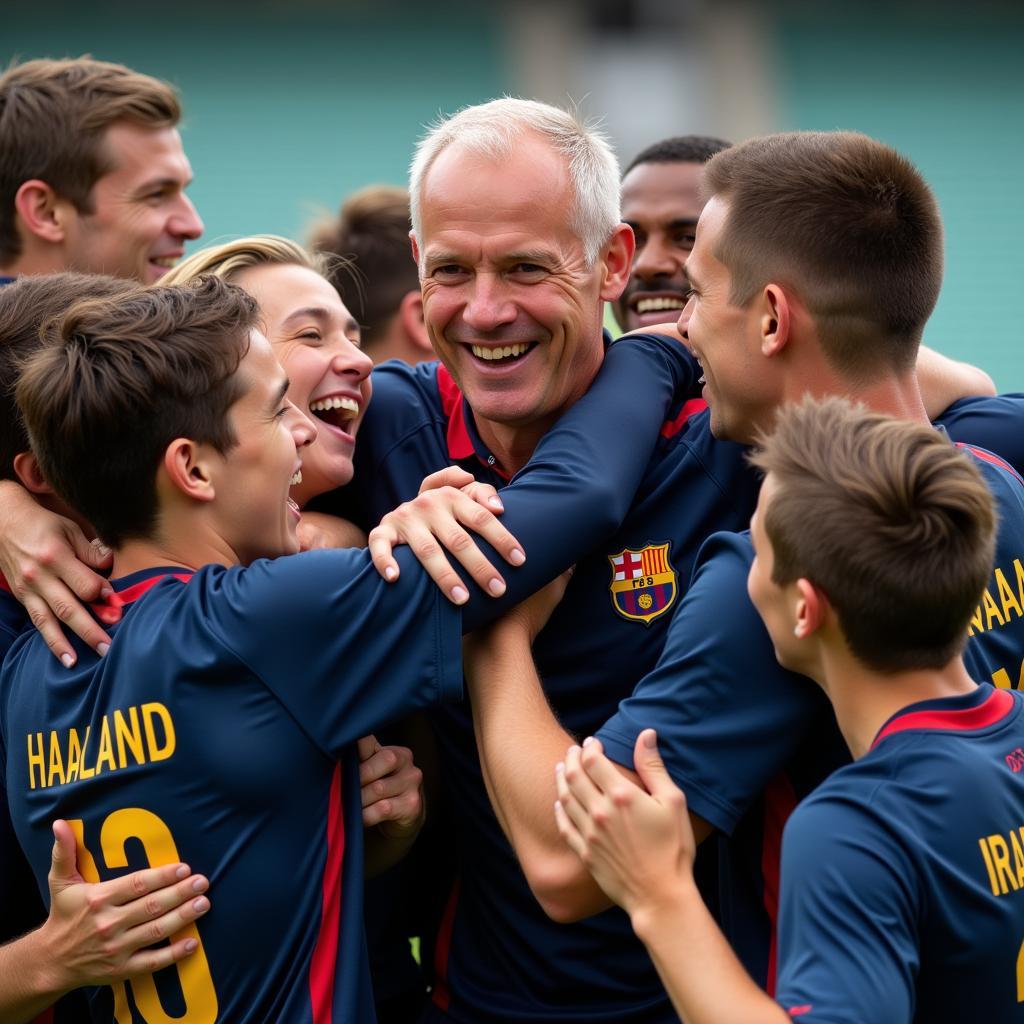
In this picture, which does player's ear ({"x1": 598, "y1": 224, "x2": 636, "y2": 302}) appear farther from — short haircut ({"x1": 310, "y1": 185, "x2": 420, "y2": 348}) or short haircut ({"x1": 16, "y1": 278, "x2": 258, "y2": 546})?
short haircut ({"x1": 310, "y1": 185, "x2": 420, "y2": 348})

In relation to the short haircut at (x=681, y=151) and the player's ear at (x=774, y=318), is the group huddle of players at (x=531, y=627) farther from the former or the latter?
the short haircut at (x=681, y=151)

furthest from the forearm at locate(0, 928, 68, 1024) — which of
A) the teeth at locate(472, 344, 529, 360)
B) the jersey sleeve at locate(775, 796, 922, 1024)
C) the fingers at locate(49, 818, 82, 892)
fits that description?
the teeth at locate(472, 344, 529, 360)

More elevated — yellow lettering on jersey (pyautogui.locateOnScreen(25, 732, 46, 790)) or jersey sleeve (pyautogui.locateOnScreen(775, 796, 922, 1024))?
jersey sleeve (pyautogui.locateOnScreen(775, 796, 922, 1024))

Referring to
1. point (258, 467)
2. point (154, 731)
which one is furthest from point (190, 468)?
point (154, 731)

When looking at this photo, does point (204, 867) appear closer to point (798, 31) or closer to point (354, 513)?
point (354, 513)

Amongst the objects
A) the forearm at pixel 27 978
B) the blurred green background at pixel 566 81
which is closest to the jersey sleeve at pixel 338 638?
the forearm at pixel 27 978

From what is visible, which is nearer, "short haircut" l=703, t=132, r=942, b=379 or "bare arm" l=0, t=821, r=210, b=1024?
"bare arm" l=0, t=821, r=210, b=1024

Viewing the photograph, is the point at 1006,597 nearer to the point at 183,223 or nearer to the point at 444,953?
the point at 444,953

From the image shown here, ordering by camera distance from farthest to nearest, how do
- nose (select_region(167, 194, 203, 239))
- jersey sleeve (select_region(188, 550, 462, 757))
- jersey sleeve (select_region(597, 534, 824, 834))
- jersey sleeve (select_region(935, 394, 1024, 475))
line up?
1. nose (select_region(167, 194, 203, 239))
2. jersey sleeve (select_region(935, 394, 1024, 475))
3. jersey sleeve (select_region(188, 550, 462, 757))
4. jersey sleeve (select_region(597, 534, 824, 834))

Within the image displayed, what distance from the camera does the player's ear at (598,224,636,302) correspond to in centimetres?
366

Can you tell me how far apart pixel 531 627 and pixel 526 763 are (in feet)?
1.23

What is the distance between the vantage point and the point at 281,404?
3.14m

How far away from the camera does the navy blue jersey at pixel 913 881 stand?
2230mm

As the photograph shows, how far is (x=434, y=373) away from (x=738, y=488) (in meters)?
1.07
